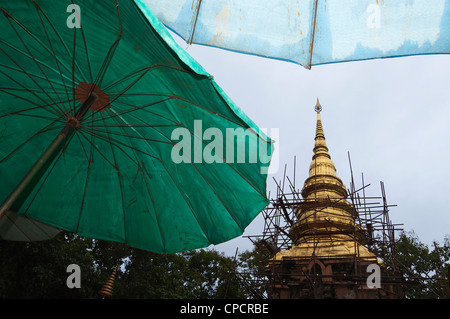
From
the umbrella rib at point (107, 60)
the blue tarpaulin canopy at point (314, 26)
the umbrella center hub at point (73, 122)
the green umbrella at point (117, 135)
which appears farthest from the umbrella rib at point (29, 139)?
the blue tarpaulin canopy at point (314, 26)

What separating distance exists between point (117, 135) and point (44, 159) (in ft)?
3.29

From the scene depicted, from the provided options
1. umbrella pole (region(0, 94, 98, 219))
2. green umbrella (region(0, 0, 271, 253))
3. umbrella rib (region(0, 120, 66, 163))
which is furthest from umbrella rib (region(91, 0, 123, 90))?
umbrella rib (region(0, 120, 66, 163))

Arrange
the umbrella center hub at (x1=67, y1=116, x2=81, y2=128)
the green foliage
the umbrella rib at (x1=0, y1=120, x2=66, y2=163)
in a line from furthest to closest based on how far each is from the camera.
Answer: the green foliage < the umbrella rib at (x1=0, y1=120, x2=66, y2=163) < the umbrella center hub at (x1=67, y1=116, x2=81, y2=128)

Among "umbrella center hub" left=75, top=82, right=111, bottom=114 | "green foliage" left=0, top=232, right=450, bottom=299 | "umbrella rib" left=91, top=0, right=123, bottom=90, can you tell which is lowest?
"green foliage" left=0, top=232, right=450, bottom=299

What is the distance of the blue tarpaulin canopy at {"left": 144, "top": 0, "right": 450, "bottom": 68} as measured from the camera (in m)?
3.30

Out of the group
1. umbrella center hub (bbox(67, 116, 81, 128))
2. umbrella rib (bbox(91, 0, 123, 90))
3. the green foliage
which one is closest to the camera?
umbrella rib (bbox(91, 0, 123, 90))

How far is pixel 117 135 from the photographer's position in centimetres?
445

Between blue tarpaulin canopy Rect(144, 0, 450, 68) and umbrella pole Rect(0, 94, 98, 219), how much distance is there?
1.41 meters

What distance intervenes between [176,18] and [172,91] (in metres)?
0.98

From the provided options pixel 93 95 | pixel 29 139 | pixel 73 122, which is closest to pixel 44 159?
pixel 73 122

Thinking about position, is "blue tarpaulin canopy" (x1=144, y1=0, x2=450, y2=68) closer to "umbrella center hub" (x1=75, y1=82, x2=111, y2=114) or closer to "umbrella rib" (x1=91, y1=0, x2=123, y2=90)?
"umbrella rib" (x1=91, y1=0, x2=123, y2=90)

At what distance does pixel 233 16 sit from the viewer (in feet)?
13.0

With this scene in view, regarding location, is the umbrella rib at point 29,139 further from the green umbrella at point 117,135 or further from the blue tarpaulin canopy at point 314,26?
the blue tarpaulin canopy at point 314,26

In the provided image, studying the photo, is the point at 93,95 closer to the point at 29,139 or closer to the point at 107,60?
the point at 107,60
